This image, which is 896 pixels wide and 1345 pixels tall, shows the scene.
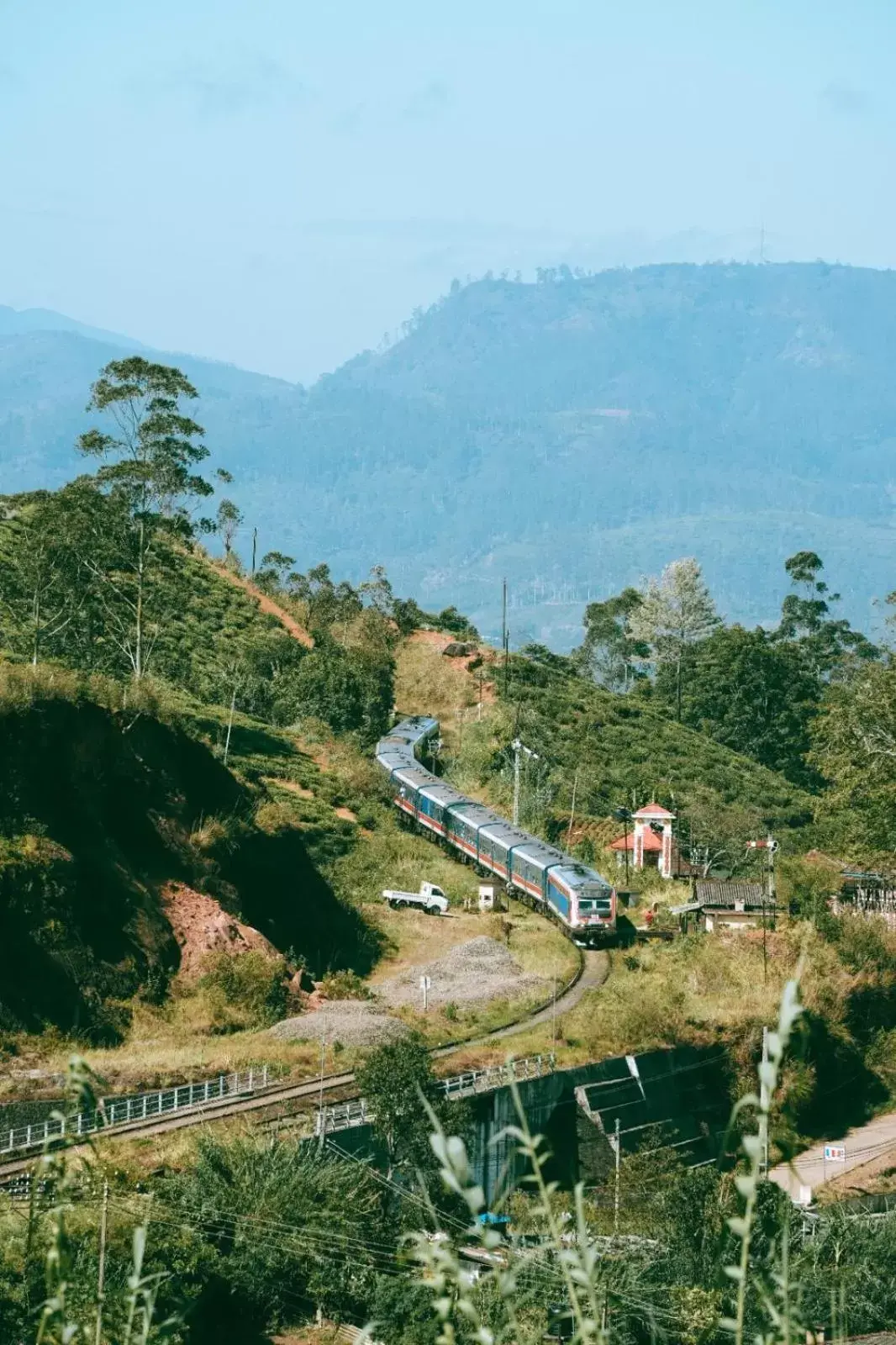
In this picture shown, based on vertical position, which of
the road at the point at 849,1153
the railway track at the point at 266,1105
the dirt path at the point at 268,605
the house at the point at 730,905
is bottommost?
the road at the point at 849,1153

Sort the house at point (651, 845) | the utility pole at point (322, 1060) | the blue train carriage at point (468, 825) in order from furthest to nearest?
1. the house at point (651, 845)
2. the blue train carriage at point (468, 825)
3. the utility pole at point (322, 1060)

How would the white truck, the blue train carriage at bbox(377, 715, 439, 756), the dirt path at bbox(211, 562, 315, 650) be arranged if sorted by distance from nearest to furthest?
the white truck → the blue train carriage at bbox(377, 715, 439, 756) → the dirt path at bbox(211, 562, 315, 650)

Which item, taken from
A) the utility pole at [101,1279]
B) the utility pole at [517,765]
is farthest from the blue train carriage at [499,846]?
the utility pole at [101,1279]

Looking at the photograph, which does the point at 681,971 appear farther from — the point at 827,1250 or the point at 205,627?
the point at 205,627

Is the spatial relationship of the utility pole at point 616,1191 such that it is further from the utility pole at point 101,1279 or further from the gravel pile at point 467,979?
the utility pole at point 101,1279

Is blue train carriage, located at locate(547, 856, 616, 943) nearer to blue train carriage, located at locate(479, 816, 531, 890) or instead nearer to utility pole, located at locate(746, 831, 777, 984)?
utility pole, located at locate(746, 831, 777, 984)

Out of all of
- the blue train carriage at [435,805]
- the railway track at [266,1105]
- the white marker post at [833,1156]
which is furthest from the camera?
the blue train carriage at [435,805]

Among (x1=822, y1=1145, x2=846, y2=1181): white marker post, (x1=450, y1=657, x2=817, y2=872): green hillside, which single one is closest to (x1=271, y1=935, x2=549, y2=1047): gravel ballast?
(x1=822, y1=1145, x2=846, y2=1181): white marker post
